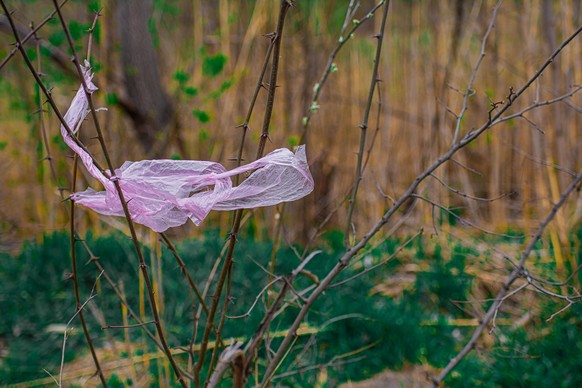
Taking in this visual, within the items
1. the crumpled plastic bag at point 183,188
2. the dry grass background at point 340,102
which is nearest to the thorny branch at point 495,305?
the crumpled plastic bag at point 183,188

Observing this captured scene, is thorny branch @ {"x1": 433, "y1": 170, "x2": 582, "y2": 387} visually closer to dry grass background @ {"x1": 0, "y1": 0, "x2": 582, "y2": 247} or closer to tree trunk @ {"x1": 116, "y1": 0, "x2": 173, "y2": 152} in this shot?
dry grass background @ {"x1": 0, "y1": 0, "x2": 582, "y2": 247}

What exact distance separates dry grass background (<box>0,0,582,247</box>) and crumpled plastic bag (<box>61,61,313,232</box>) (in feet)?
8.30

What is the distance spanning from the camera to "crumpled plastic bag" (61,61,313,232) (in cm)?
115

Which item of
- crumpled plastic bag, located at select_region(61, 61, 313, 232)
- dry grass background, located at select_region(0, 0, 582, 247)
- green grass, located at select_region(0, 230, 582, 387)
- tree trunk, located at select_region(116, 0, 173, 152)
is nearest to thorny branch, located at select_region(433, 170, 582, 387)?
green grass, located at select_region(0, 230, 582, 387)

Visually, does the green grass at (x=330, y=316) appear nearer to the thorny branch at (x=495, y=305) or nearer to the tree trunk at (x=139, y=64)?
the thorny branch at (x=495, y=305)

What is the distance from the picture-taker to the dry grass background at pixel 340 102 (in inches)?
155

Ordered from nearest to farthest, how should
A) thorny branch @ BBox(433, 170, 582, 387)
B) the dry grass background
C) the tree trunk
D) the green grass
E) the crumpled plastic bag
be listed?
1. the crumpled plastic bag
2. thorny branch @ BBox(433, 170, 582, 387)
3. the green grass
4. the dry grass background
5. the tree trunk

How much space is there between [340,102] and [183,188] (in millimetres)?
3287

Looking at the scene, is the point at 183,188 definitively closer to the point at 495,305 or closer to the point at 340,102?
the point at 495,305

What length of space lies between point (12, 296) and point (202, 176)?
203 cm

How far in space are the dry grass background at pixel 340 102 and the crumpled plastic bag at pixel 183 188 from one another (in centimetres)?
253

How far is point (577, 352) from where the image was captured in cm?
223

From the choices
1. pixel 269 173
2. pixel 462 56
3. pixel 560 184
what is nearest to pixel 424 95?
pixel 462 56

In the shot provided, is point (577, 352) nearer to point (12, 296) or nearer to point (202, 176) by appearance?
point (202, 176)
